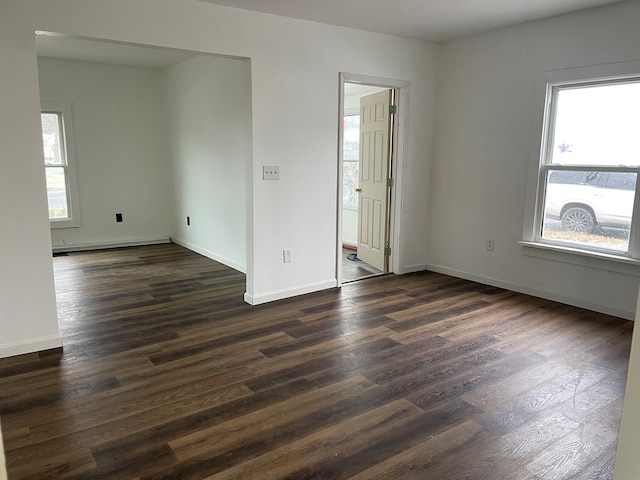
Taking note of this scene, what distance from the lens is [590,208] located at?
3982mm

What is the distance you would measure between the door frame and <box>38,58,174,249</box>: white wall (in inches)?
141

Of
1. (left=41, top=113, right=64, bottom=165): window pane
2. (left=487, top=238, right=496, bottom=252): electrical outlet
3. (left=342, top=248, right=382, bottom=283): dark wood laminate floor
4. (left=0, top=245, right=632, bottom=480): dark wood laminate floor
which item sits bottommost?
(left=0, top=245, right=632, bottom=480): dark wood laminate floor

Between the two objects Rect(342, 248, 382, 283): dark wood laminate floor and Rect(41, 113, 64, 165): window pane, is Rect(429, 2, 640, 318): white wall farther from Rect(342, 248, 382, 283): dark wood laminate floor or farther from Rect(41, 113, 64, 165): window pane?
Rect(41, 113, 64, 165): window pane

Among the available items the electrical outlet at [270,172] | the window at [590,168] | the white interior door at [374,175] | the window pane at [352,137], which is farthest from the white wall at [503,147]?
the electrical outlet at [270,172]

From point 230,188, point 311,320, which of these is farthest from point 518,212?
point 230,188

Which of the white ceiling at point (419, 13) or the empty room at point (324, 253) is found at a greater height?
the white ceiling at point (419, 13)

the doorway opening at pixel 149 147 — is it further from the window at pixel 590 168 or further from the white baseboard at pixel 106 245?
the window at pixel 590 168

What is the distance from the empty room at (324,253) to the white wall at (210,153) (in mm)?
42

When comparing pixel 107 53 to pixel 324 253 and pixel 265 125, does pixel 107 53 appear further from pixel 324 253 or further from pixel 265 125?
pixel 324 253

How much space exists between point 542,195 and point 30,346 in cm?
436

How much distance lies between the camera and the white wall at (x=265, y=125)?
2.93 m

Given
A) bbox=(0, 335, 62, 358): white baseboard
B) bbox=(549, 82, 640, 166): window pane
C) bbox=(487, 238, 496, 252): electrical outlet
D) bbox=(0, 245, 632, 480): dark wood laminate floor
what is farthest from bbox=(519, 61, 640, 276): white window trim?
bbox=(0, 335, 62, 358): white baseboard

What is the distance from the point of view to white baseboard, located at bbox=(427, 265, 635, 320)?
388 centimetres

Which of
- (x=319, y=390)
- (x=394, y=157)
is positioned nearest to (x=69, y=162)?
(x=394, y=157)
